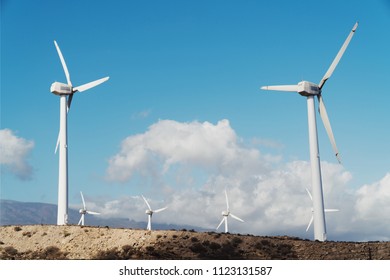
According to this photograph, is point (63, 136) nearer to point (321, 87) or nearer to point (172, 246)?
point (172, 246)

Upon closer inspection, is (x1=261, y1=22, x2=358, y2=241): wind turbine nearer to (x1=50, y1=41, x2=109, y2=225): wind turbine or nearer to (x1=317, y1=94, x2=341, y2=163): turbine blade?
(x1=317, y1=94, x2=341, y2=163): turbine blade

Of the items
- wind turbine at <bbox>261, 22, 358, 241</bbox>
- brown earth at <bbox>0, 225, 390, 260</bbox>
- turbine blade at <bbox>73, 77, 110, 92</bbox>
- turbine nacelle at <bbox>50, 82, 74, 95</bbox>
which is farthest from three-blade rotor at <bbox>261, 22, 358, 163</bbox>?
turbine nacelle at <bbox>50, 82, 74, 95</bbox>

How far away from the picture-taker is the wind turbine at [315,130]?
55.5 meters

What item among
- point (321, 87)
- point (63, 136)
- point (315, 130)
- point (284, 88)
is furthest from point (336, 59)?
point (63, 136)

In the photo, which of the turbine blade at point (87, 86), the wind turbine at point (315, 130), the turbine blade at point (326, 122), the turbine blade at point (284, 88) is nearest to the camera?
the wind turbine at point (315, 130)

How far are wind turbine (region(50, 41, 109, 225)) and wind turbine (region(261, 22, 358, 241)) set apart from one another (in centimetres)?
2195

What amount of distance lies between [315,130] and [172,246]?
19709 mm

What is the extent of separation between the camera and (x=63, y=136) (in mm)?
62375

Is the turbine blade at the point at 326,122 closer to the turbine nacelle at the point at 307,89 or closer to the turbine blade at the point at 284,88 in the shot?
the turbine nacelle at the point at 307,89

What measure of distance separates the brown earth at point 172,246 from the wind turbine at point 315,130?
3.94m

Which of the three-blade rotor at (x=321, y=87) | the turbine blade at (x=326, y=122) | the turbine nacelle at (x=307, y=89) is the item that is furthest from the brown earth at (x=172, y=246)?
the turbine nacelle at (x=307, y=89)

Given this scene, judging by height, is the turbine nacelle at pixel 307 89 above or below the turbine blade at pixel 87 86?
below

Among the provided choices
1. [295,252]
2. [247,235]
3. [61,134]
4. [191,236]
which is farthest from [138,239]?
[61,134]
